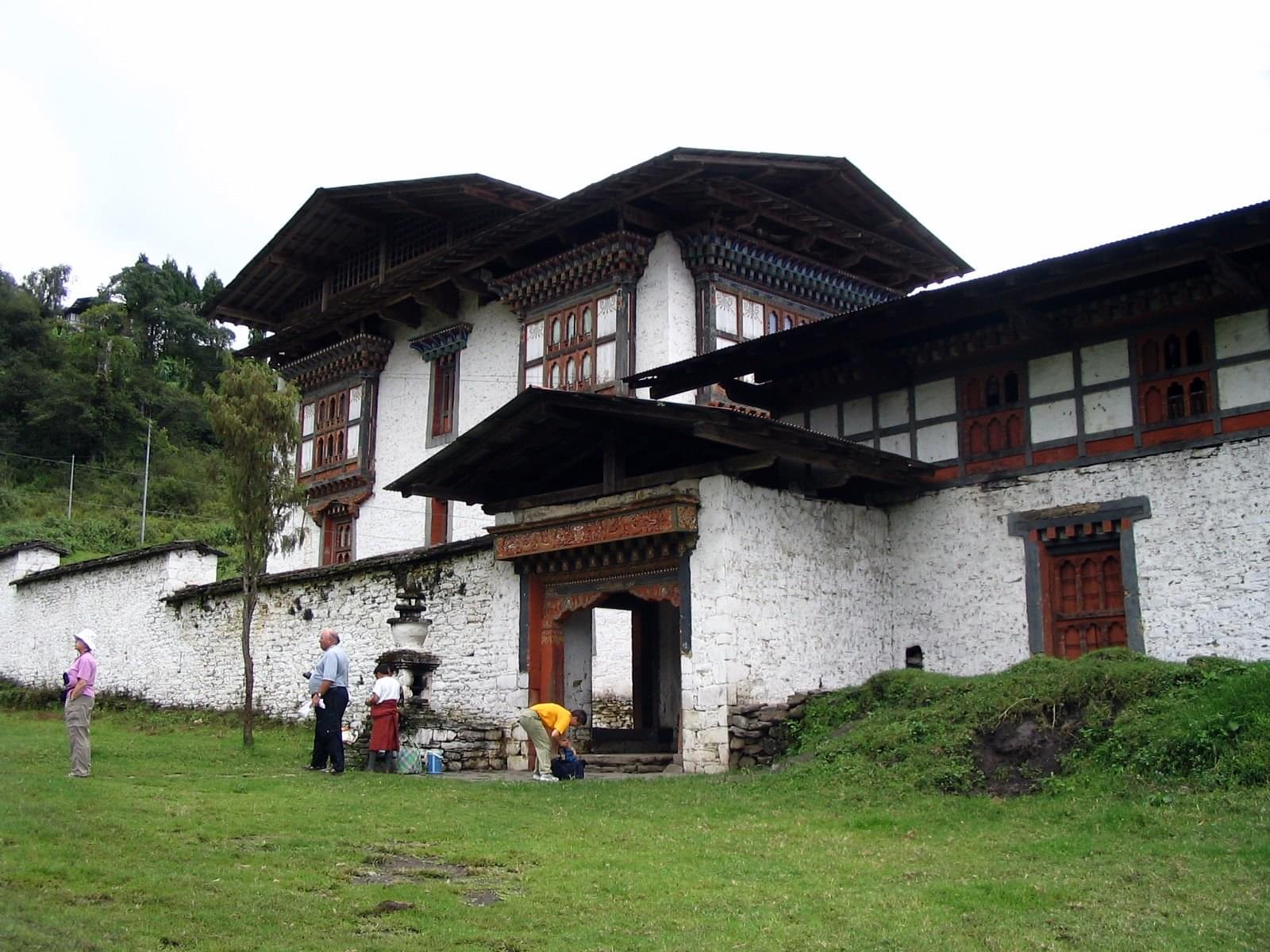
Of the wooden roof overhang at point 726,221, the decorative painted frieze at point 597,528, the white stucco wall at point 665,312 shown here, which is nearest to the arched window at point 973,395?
the decorative painted frieze at point 597,528

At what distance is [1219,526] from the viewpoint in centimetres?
1402

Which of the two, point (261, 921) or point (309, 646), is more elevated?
point (309, 646)

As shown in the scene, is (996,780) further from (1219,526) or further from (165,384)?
(165,384)

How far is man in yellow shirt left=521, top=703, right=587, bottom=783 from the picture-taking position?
551 inches

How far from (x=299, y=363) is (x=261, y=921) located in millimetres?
25002

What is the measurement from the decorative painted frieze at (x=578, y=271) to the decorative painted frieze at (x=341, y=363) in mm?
4739

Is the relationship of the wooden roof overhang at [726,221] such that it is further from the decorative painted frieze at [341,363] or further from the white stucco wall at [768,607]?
the white stucco wall at [768,607]

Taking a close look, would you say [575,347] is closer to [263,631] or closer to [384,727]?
[263,631]

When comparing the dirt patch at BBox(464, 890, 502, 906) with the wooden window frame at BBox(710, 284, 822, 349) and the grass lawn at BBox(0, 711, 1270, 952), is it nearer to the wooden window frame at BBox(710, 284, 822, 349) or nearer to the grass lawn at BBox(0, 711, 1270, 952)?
the grass lawn at BBox(0, 711, 1270, 952)

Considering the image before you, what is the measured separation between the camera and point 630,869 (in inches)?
331

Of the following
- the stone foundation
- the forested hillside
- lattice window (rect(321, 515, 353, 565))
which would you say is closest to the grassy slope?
the stone foundation

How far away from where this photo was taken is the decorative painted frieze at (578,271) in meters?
22.0

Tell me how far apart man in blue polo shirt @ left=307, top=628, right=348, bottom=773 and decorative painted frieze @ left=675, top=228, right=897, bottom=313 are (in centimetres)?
1048

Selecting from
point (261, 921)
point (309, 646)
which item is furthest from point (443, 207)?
point (261, 921)
